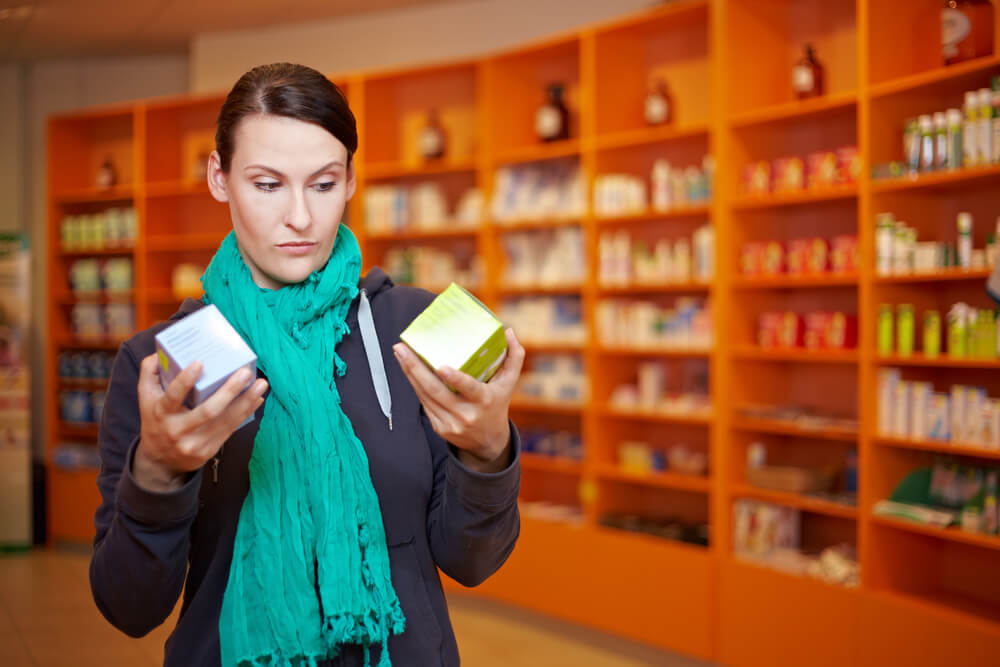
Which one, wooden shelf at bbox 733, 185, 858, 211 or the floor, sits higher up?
wooden shelf at bbox 733, 185, 858, 211

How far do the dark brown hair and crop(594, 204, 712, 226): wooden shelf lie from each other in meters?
3.16

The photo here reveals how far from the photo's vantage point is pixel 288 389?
1241 millimetres

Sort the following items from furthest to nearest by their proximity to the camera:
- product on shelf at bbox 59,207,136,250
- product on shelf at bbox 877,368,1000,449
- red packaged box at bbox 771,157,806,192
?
product on shelf at bbox 59,207,136,250 < red packaged box at bbox 771,157,806,192 < product on shelf at bbox 877,368,1000,449

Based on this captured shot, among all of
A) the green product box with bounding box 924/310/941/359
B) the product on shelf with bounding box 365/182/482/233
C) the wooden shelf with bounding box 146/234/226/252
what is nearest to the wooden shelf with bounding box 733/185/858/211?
the green product box with bounding box 924/310/941/359

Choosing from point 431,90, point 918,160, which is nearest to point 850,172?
point 918,160

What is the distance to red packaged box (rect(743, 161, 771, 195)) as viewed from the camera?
4.04m

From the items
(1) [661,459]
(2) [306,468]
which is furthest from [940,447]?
(2) [306,468]

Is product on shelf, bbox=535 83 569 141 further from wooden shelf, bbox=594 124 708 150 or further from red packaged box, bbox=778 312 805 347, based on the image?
red packaged box, bbox=778 312 805 347

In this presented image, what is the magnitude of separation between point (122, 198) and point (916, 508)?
5.86m

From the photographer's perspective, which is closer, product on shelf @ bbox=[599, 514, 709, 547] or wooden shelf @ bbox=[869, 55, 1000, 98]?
wooden shelf @ bbox=[869, 55, 1000, 98]

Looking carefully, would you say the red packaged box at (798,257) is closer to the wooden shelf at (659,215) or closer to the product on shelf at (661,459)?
the wooden shelf at (659,215)

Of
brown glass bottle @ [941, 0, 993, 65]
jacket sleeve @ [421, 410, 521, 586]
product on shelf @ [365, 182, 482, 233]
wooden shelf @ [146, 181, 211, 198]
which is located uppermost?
brown glass bottle @ [941, 0, 993, 65]

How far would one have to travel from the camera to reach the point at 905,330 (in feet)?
11.4

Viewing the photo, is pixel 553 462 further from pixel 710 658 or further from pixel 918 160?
pixel 918 160
